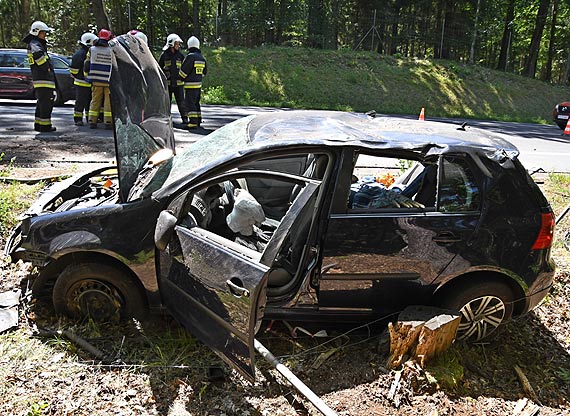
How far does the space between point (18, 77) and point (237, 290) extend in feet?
43.5

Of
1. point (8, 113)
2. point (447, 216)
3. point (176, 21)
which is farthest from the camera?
point (176, 21)

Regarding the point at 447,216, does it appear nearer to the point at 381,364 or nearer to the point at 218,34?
the point at 381,364

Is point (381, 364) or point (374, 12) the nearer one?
point (381, 364)

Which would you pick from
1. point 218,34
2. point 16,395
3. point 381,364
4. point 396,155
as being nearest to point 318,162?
point 396,155

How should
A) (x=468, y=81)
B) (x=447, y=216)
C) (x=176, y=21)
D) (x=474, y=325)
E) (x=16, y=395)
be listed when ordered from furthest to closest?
1. (x=176, y=21)
2. (x=468, y=81)
3. (x=474, y=325)
4. (x=447, y=216)
5. (x=16, y=395)

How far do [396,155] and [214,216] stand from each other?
137cm

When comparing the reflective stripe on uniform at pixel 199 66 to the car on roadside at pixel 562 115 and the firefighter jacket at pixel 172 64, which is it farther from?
the car on roadside at pixel 562 115

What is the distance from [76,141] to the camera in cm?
916

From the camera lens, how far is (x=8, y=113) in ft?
38.8

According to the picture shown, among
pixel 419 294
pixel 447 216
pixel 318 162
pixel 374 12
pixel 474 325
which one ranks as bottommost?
pixel 474 325

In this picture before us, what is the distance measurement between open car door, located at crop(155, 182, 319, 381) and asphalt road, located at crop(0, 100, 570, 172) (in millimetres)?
5290

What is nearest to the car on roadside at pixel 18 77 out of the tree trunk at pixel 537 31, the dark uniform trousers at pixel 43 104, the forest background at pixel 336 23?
the dark uniform trousers at pixel 43 104

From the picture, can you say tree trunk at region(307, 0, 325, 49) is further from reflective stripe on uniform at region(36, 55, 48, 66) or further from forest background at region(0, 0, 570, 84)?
reflective stripe on uniform at region(36, 55, 48, 66)

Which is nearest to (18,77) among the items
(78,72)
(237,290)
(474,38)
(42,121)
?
(78,72)
